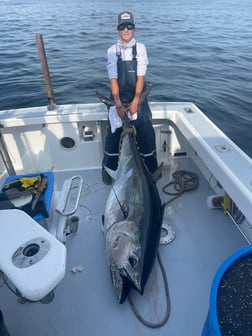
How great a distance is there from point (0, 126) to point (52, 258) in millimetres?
2283

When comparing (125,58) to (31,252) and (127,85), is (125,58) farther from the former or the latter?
(31,252)

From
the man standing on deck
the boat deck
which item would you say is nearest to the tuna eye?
the boat deck

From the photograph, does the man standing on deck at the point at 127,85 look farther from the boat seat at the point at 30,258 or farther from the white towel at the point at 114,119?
the boat seat at the point at 30,258

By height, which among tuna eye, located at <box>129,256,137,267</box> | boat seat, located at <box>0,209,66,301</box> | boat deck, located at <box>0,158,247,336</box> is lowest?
boat deck, located at <box>0,158,247,336</box>

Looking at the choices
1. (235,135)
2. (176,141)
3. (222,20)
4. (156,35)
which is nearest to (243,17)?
(222,20)

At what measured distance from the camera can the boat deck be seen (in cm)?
199

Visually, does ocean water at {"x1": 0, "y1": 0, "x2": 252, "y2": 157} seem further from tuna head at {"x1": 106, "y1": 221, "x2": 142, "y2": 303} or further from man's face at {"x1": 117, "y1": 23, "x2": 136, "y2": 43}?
tuna head at {"x1": 106, "y1": 221, "x2": 142, "y2": 303}

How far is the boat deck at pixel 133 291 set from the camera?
199 centimetres

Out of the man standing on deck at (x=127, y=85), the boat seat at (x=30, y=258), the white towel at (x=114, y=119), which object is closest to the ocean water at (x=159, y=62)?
the man standing on deck at (x=127, y=85)

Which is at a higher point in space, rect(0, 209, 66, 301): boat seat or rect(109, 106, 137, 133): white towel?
rect(0, 209, 66, 301): boat seat

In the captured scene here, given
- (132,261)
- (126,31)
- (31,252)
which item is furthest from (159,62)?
(31,252)

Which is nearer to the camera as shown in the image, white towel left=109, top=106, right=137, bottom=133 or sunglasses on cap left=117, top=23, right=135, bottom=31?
sunglasses on cap left=117, top=23, right=135, bottom=31

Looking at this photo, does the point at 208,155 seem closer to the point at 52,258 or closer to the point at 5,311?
the point at 52,258

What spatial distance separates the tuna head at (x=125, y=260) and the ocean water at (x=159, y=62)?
156 inches
